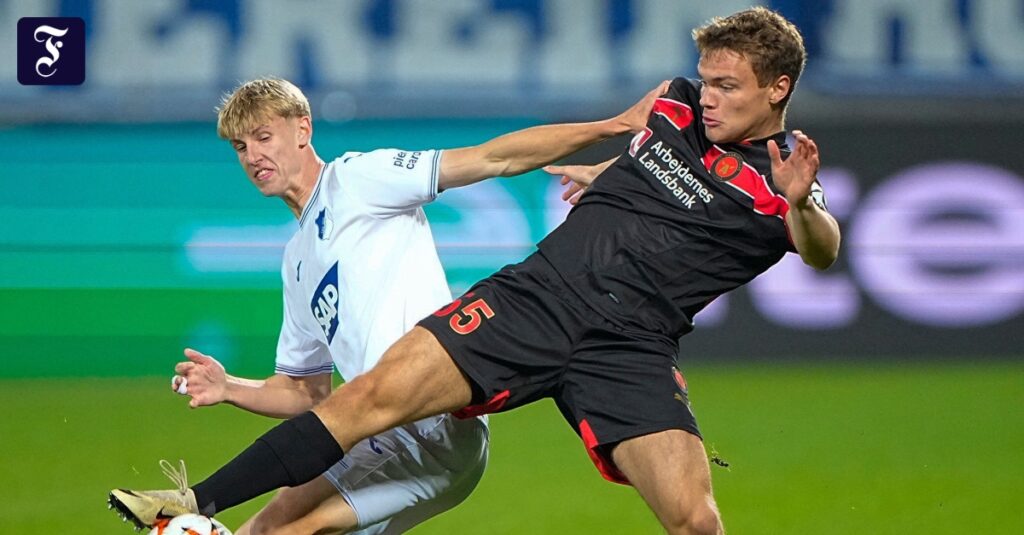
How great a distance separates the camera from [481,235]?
373 inches

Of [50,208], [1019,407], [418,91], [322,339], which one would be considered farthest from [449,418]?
[50,208]

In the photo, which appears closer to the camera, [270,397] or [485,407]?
[485,407]

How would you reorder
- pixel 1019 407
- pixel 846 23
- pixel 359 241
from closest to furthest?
pixel 359 241, pixel 1019 407, pixel 846 23

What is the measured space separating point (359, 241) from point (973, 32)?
643 centimetres

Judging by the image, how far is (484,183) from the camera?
9.45 meters

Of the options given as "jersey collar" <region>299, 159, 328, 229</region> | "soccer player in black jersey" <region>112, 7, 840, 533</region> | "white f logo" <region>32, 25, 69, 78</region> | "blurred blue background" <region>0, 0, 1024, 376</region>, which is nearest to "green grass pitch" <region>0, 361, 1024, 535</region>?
"blurred blue background" <region>0, 0, 1024, 376</region>

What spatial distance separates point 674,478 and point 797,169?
0.92 meters

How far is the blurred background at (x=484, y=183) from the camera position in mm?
9078

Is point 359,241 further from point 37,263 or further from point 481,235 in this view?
point 37,263

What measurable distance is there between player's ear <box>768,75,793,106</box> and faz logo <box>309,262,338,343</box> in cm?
141

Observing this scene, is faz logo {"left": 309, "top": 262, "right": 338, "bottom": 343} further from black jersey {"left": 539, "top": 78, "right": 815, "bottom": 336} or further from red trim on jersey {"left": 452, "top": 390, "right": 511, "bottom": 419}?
black jersey {"left": 539, "top": 78, "right": 815, "bottom": 336}

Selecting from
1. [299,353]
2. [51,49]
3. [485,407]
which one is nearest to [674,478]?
[485,407]

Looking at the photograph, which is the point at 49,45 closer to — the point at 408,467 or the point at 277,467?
the point at 408,467

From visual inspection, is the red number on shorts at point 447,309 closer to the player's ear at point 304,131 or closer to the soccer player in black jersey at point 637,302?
the soccer player in black jersey at point 637,302
